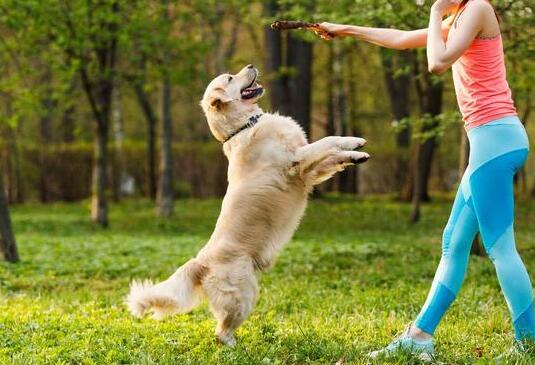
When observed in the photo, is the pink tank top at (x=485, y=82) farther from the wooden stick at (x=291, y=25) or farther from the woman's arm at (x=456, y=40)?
the wooden stick at (x=291, y=25)

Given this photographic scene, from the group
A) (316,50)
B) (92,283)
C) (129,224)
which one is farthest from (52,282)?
(316,50)

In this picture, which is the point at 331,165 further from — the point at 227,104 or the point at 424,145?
the point at 424,145

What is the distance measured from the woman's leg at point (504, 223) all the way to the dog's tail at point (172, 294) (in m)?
1.93

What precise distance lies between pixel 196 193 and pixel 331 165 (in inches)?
836

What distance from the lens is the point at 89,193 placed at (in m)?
26.4

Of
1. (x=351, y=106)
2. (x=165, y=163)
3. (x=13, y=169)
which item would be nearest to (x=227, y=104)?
(x=165, y=163)

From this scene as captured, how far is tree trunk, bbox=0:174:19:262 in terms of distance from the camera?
9797 millimetres

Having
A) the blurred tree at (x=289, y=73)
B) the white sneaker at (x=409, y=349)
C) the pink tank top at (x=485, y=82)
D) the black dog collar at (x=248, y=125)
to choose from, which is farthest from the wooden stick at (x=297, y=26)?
the blurred tree at (x=289, y=73)

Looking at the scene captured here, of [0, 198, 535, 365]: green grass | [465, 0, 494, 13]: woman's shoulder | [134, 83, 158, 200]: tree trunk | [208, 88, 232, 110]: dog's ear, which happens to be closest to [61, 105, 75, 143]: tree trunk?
[134, 83, 158, 200]: tree trunk

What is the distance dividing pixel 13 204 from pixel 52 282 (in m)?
17.9

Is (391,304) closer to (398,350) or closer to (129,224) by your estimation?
(398,350)

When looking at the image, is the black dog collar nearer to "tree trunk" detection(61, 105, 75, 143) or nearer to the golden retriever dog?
the golden retriever dog

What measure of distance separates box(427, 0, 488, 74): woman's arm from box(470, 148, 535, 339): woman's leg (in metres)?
0.68

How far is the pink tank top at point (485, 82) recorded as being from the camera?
451cm
